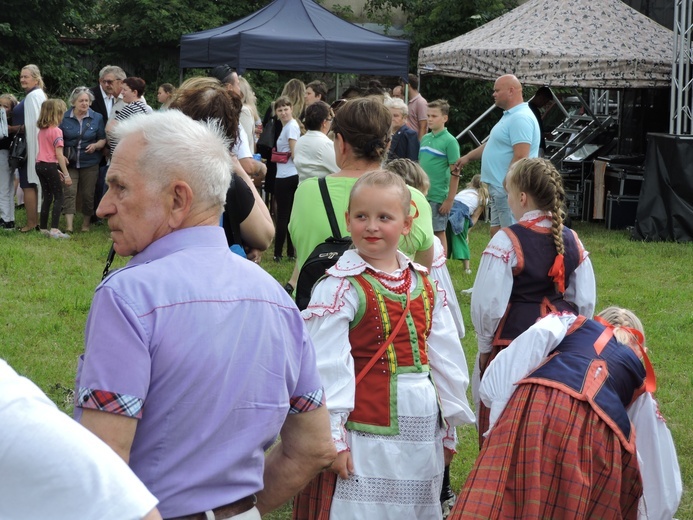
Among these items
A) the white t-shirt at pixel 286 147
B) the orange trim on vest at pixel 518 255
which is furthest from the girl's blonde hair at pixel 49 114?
the orange trim on vest at pixel 518 255

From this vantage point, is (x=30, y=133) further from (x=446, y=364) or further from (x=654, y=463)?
(x=654, y=463)

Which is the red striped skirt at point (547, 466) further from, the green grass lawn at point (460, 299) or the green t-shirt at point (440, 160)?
the green t-shirt at point (440, 160)

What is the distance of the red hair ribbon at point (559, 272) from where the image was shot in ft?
13.6

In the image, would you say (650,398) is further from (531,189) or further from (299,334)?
(299,334)

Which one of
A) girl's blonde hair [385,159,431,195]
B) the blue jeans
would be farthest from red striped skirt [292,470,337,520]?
the blue jeans

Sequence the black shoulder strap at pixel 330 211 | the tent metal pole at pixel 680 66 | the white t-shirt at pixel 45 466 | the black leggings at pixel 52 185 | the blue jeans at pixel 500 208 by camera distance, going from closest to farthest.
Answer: the white t-shirt at pixel 45 466 → the black shoulder strap at pixel 330 211 → the blue jeans at pixel 500 208 → the black leggings at pixel 52 185 → the tent metal pole at pixel 680 66

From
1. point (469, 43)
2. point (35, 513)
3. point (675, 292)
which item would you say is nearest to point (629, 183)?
point (469, 43)

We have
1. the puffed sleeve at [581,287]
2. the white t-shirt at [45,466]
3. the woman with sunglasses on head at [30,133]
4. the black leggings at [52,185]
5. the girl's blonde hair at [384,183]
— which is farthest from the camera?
the woman with sunglasses on head at [30,133]

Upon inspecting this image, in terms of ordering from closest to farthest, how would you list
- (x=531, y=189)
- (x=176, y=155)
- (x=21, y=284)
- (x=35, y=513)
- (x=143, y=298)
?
(x=35, y=513) < (x=143, y=298) < (x=176, y=155) < (x=531, y=189) < (x=21, y=284)

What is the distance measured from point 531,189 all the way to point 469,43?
9.72m

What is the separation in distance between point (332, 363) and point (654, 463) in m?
1.20

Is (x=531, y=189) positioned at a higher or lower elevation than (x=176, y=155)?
lower

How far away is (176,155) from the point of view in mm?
2014

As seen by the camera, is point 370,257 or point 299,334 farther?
point 370,257
